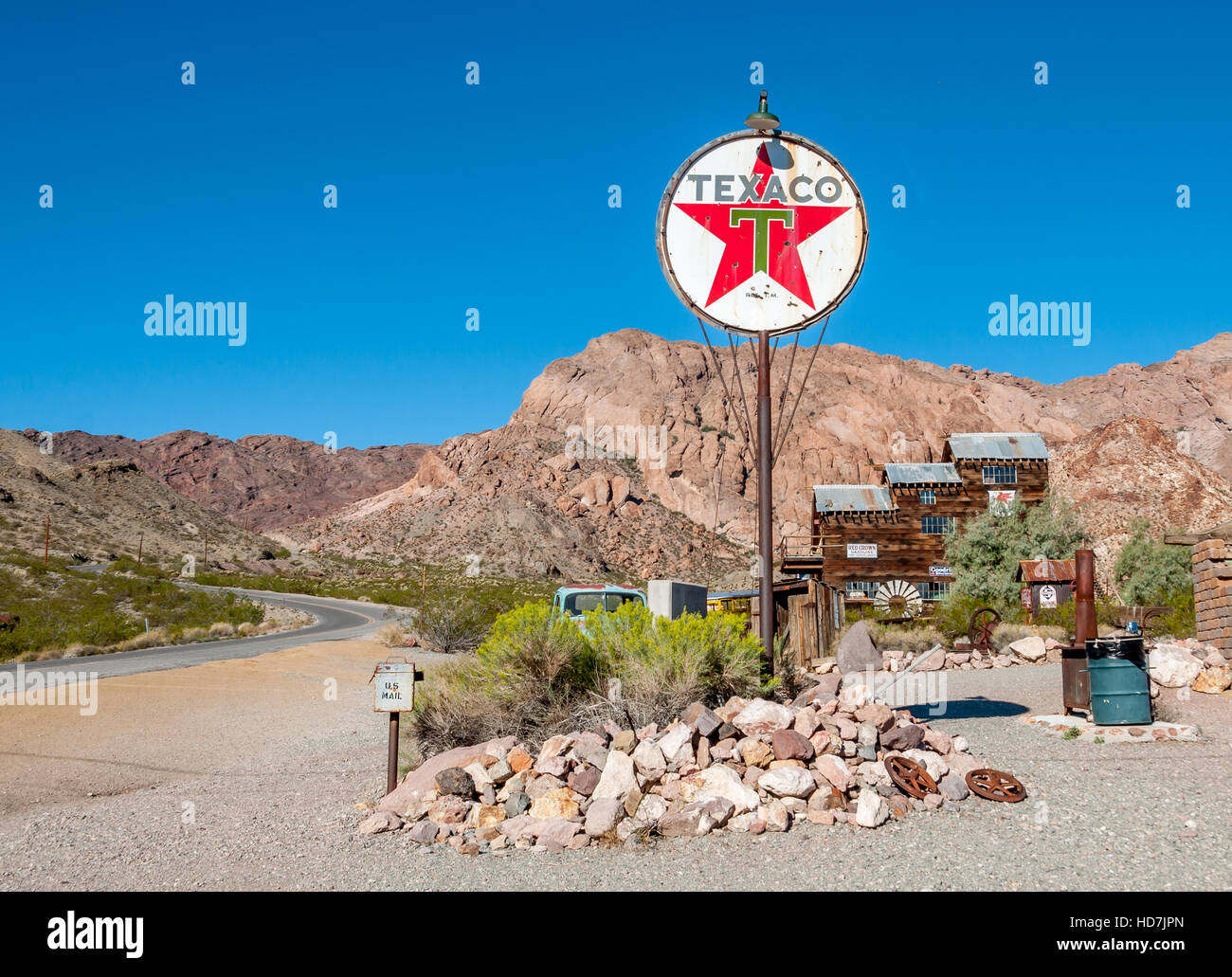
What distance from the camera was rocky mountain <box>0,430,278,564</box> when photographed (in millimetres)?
58250

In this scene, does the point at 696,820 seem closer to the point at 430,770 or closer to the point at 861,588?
the point at 430,770

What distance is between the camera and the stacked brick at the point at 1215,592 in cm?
1314

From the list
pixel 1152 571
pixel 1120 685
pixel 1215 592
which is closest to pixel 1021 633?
pixel 1215 592

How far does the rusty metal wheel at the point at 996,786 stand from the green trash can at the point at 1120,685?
2.94 m

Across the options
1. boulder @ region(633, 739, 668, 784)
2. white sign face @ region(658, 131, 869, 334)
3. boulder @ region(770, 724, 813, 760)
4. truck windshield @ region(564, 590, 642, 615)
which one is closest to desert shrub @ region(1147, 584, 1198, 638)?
truck windshield @ region(564, 590, 642, 615)

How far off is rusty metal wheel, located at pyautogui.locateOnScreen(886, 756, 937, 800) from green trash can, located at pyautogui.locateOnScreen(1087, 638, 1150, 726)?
3510 millimetres

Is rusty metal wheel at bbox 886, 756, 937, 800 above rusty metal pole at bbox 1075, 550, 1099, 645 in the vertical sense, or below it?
below

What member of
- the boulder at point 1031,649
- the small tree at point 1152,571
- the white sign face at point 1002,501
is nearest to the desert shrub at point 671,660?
the boulder at point 1031,649

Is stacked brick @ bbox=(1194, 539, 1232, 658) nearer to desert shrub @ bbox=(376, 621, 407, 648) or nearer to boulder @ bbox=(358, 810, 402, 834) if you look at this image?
boulder @ bbox=(358, 810, 402, 834)

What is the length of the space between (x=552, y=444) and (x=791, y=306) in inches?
4356

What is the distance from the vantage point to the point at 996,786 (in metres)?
6.68
